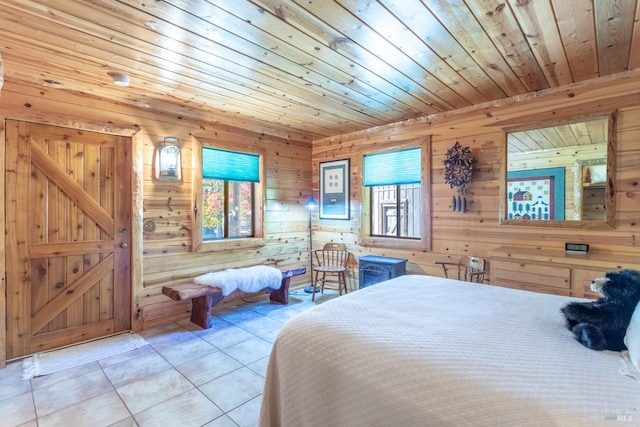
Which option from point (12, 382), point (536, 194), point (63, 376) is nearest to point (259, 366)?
point (63, 376)

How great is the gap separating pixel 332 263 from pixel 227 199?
183 cm

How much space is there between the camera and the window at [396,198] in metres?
3.90

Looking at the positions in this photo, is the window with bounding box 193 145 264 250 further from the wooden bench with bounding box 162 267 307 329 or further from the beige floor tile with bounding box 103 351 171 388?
the beige floor tile with bounding box 103 351 171 388

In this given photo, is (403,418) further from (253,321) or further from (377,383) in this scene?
(253,321)

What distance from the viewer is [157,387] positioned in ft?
7.51

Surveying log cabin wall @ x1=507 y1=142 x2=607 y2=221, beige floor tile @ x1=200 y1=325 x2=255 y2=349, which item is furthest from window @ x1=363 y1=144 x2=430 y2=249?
beige floor tile @ x1=200 y1=325 x2=255 y2=349

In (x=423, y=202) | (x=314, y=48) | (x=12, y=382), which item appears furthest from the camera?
(x=423, y=202)

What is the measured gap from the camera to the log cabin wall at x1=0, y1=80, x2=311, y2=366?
2830mm

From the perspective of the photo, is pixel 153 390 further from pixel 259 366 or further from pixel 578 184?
pixel 578 184

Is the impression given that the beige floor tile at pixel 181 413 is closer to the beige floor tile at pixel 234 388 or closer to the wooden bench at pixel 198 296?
the beige floor tile at pixel 234 388

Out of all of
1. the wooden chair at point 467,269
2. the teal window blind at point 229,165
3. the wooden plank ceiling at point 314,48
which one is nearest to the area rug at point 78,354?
the teal window blind at point 229,165

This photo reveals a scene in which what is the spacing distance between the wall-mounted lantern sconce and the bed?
2640 millimetres

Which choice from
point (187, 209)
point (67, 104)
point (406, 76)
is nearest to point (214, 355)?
point (187, 209)

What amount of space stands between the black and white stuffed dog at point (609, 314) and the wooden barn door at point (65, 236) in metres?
3.67
